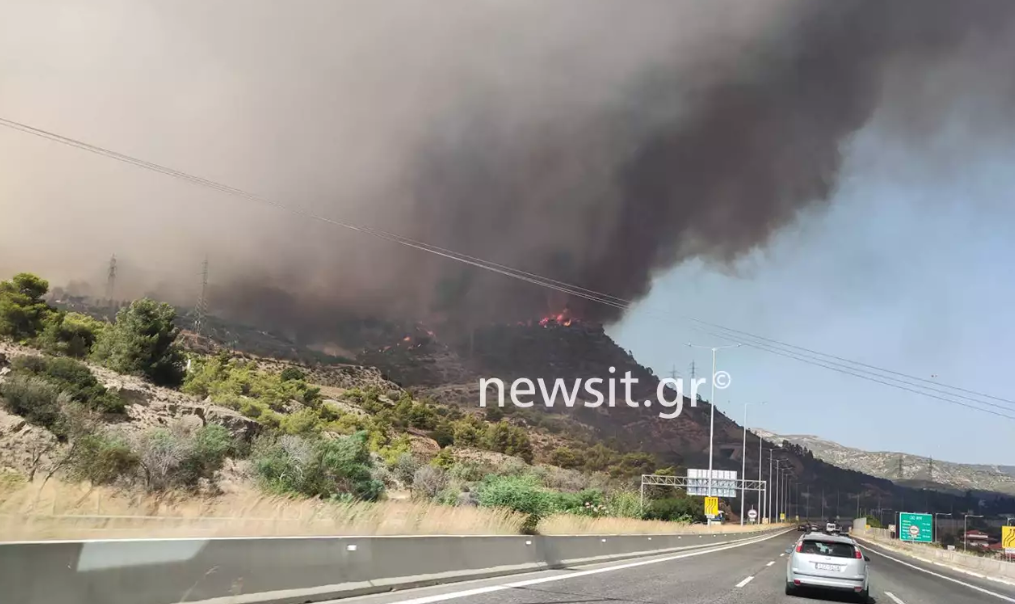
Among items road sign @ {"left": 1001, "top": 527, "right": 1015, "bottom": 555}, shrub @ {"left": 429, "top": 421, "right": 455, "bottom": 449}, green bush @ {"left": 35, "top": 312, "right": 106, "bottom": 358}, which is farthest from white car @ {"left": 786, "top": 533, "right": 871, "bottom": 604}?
shrub @ {"left": 429, "top": 421, "right": 455, "bottom": 449}

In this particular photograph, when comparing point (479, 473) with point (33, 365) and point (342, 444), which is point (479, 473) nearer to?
point (342, 444)

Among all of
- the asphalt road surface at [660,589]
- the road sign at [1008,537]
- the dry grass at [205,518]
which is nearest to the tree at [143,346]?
the dry grass at [205,518]

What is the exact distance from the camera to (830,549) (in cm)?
1434

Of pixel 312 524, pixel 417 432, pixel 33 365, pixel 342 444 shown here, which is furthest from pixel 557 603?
pixel 417 432

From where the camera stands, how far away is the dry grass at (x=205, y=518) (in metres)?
9.05

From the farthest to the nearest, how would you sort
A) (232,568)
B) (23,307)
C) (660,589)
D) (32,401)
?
(23,307) → (32,401) → (660,589) → (232,568)

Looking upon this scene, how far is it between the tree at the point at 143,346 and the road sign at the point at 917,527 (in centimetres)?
6361

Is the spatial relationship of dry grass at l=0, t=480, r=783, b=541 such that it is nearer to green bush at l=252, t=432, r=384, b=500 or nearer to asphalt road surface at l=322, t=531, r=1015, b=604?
asphalt road surface at l=322, t=531, r=1015, b=604

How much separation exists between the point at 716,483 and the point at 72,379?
55.7m

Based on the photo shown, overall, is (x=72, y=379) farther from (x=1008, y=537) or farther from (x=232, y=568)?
(x=1008, y=537)

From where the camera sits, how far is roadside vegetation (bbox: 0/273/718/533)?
30.6 m

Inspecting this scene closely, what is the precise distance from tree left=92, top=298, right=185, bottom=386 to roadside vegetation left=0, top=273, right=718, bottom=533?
0.12 metres

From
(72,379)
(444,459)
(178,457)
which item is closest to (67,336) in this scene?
(72,379)

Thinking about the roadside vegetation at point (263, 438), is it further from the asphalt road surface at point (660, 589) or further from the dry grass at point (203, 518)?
the asphalt road surface at point (660, 589)
